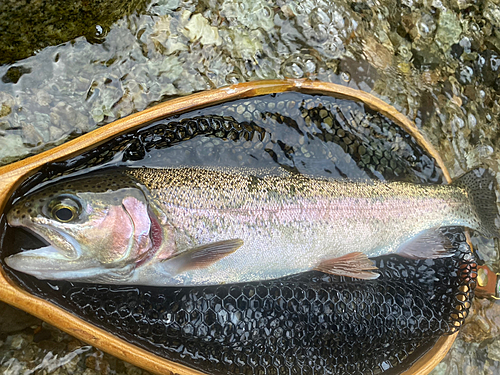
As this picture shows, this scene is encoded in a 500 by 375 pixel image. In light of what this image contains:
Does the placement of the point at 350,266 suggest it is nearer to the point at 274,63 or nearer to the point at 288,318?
the point at 288,318

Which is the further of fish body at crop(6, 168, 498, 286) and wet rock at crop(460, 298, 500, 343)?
wet rock at crop(460, 298, 500, 343)

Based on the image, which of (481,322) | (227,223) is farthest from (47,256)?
(481,322)

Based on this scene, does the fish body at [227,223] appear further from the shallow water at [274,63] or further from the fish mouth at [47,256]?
the shallow water at [274,63]

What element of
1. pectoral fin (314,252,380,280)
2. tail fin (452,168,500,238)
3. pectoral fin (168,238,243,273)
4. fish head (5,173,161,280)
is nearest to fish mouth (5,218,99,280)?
fish head (5,173,161,280)

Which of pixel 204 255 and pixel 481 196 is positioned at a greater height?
pixel 481 196

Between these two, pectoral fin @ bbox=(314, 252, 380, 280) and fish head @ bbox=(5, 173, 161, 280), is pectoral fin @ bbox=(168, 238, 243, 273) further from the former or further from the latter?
pectoral fin @ bbox=(314, 252, 380, 280)

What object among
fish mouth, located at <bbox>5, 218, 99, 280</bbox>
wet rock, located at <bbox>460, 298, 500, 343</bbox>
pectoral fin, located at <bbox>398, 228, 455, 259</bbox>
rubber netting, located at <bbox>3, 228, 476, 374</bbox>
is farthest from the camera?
wet rock, located at <bbox>460, 298, 500, 343</bbox>

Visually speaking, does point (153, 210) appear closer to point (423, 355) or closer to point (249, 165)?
point (249, 165)
